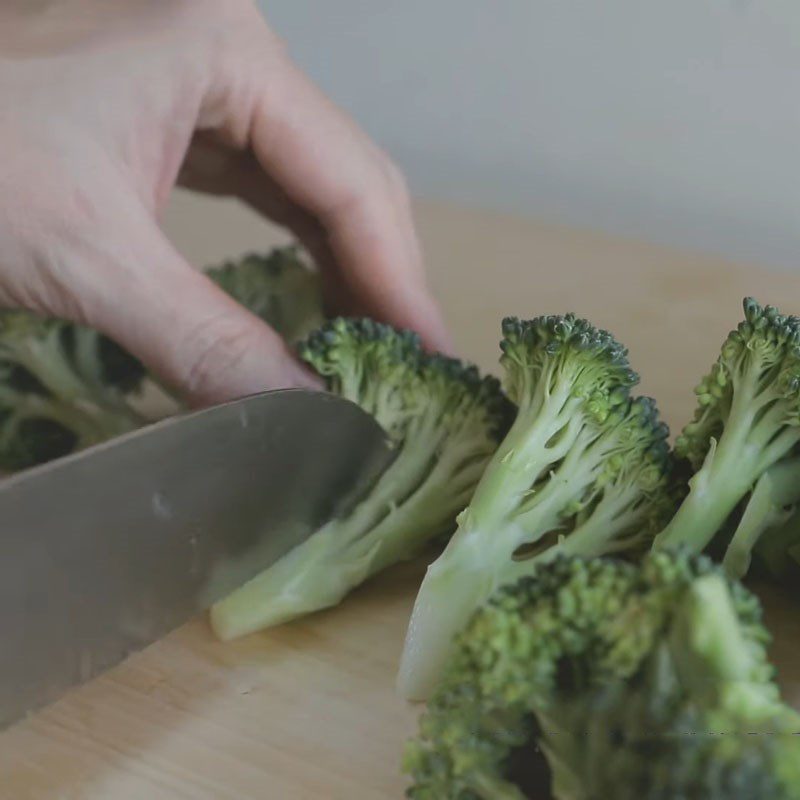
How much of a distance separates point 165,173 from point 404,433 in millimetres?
426

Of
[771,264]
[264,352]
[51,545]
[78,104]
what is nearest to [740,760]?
[51,545]

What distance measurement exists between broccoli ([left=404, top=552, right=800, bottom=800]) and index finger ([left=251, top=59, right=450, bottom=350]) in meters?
0.71

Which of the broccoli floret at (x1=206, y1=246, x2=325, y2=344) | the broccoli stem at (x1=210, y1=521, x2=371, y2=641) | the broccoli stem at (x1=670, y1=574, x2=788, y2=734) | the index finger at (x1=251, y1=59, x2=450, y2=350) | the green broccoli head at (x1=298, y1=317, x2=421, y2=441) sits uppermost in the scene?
the index finger at (x1=251, y1=59, x2=450, y2=350)

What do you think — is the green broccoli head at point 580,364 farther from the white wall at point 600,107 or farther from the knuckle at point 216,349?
the white wall at point 600,107

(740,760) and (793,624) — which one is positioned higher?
(793,624)

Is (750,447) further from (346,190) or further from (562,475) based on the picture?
(346,190)

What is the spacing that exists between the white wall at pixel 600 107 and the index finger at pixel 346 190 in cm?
74

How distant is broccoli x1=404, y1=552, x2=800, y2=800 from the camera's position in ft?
2.15

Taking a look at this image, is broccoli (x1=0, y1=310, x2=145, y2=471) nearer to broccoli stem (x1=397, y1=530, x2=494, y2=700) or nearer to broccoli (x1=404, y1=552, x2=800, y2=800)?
broccoli stem (x1=397, y1=530, x2=494, y2=700)

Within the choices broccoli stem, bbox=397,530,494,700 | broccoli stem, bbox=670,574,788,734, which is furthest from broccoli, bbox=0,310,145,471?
broccoli stem, bbox=670,574,788,734

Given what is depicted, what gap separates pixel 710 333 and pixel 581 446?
69 cm

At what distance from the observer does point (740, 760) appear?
634 millimetres

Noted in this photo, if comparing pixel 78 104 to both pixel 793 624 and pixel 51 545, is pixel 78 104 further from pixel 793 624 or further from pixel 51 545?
pixel 793 624

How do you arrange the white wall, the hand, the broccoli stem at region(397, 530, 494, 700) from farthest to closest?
the white wall
the hand
the broccoli stem at region(397, 530, 494, 700)
